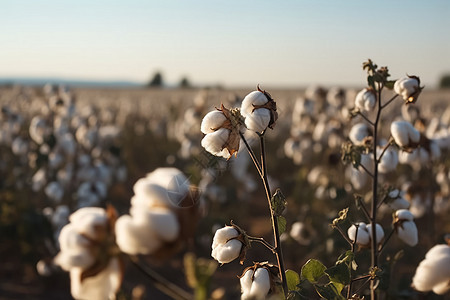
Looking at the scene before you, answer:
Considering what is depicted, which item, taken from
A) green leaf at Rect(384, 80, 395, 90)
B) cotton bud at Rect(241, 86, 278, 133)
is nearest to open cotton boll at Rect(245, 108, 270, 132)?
cotton bud at Rect(241, 86, 278, 133)

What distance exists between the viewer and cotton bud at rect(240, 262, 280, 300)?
47.4 inches

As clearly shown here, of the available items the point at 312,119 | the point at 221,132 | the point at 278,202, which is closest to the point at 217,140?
the point at 221,132

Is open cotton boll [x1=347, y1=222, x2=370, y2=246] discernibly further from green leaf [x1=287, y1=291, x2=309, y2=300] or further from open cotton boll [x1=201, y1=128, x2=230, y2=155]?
open cotton boll [x1=201, y1=128, x2=230, y2=155]

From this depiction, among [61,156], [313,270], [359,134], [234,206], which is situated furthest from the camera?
[234,206]

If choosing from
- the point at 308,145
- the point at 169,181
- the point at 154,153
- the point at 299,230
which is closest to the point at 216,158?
the point at 169,181

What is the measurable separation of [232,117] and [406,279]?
1.30 metres

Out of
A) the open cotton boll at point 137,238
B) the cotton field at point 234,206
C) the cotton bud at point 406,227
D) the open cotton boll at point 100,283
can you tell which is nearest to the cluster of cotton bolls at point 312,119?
the cotton field at point 234,206

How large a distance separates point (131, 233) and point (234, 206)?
524 cm

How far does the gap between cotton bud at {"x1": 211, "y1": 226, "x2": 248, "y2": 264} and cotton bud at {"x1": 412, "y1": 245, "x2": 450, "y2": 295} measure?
0.61m

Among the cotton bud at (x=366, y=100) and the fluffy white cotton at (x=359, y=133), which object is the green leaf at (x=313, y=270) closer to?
the cotton bud at (x=366, y=100)

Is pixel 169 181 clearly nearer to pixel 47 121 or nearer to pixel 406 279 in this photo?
pixel 406 279

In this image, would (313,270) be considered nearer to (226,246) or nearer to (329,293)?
(329,293)

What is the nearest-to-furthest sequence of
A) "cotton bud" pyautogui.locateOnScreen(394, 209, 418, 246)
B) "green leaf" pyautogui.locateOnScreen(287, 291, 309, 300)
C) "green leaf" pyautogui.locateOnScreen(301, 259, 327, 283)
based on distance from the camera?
"green leaf" pyautogui.locateOnScreen(287, 291, 309, 300) < "green leaf" pyautogui.locateOnScreen(301, 259, 327, 283) < "cotton bud" pyautogui.locateOnScreen(394, 209, 418, 246)

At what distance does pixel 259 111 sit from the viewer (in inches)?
47.2
